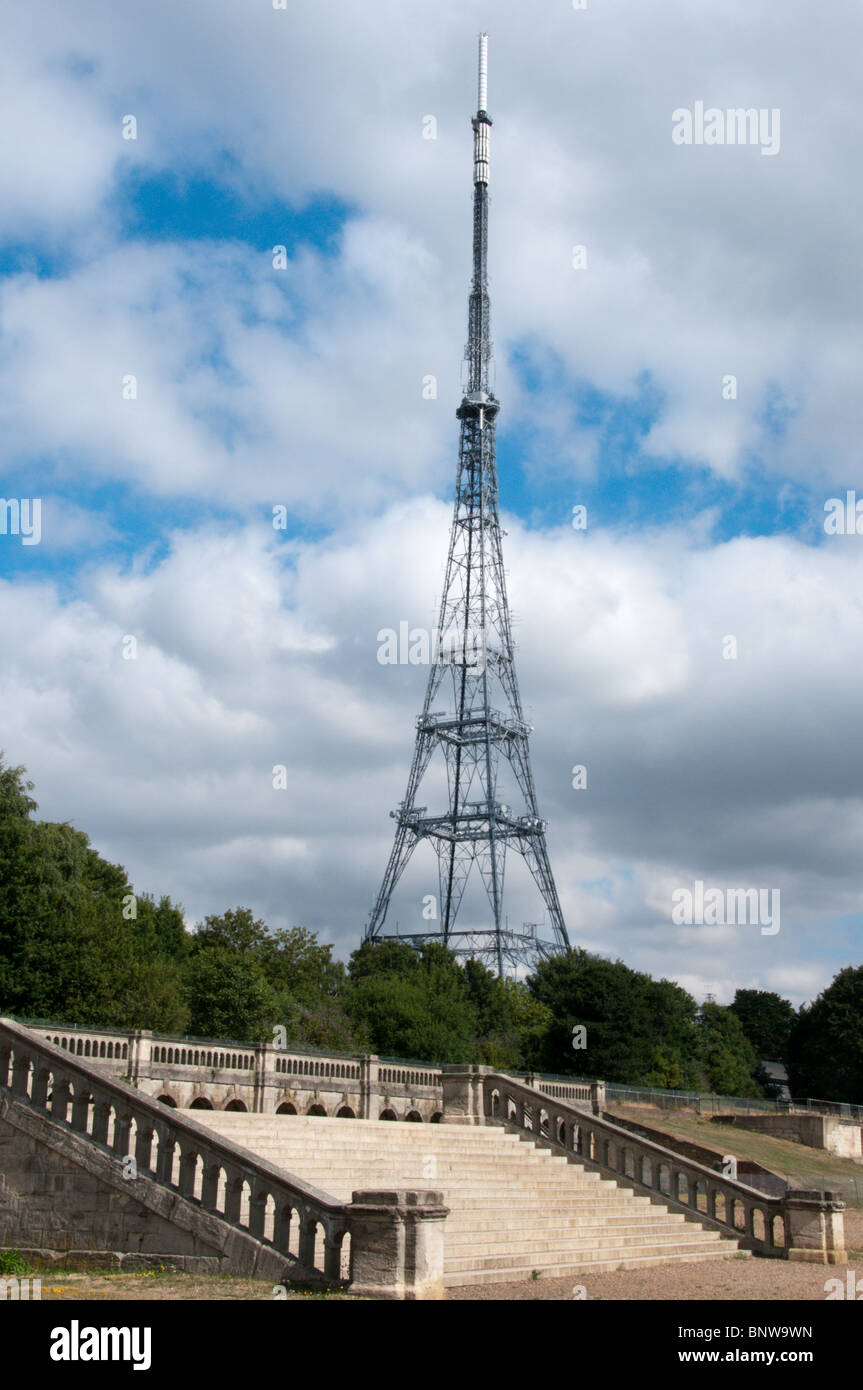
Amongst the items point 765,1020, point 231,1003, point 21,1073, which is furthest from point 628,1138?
point 765,1020

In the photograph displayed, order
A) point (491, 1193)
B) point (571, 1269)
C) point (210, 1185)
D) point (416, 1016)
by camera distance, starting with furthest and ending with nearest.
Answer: point (416, 1016)
point (491, 1193)
point (571, 1269)
point (210, 1185)

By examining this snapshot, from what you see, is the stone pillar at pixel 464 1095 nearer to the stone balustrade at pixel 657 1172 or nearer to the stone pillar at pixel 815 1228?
the stone balustrade at pixel 657 1172

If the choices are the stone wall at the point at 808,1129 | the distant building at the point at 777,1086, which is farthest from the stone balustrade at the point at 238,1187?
the distant building at the point at 777,1086

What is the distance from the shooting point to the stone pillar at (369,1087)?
30.1 metres

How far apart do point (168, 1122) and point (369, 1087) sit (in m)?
15.0

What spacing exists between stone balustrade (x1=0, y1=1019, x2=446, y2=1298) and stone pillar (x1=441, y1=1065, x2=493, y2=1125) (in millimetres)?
14365

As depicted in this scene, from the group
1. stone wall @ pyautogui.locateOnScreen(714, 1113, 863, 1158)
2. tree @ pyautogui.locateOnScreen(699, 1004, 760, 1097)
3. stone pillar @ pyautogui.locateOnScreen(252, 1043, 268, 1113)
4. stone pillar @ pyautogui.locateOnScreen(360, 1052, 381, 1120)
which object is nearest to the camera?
stone pillar @ pyautogui.locateOnScreen(252, 1043, 268, 1113)

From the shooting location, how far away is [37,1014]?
39.8 meters

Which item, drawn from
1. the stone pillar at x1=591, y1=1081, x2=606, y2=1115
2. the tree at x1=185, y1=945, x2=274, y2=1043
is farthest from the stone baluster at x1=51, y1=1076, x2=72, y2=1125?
the tree at x1=185, y1=945, x2=274, y2=1043

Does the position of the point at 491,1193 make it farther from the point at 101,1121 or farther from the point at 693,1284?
the point at 101,1121

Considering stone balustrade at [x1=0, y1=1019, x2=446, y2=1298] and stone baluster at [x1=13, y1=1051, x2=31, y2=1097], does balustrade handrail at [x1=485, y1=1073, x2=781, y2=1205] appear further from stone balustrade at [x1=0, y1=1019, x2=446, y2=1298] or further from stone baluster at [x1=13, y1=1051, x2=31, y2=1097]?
stone baluster at [x1=13, y1=1051, x2=31, y2=1097]

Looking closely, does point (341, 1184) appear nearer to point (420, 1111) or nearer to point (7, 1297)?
point (7, 1297)

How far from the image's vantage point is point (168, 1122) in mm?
15922

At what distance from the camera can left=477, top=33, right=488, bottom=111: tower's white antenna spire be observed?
270 feet
